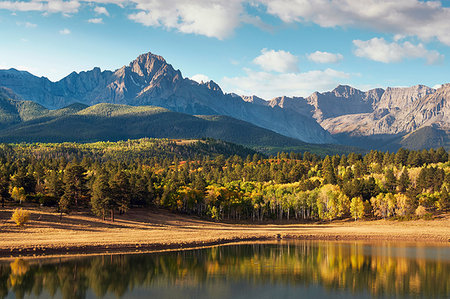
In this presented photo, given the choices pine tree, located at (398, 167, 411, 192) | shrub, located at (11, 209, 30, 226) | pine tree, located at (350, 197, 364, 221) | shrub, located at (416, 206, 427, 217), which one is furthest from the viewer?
pine tree, located at (398, 167, 411, 192)

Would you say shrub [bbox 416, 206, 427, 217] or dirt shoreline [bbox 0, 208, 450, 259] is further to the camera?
shrub [bbox 416, 206, 427, 217]

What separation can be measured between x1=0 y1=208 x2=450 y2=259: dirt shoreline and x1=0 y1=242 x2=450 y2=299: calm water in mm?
7152

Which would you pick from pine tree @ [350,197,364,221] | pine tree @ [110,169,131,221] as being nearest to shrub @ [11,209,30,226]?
pine tree @ [110,169,131,221]

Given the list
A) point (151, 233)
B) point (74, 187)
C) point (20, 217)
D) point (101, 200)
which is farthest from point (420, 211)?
point (20, 217)

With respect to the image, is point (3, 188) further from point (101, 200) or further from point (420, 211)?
point (420, 211)

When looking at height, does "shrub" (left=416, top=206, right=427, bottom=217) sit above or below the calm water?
above

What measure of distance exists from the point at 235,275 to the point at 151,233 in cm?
4414

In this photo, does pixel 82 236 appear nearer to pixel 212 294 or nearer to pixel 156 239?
pixel 156 239

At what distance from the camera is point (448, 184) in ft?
521

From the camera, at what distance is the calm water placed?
205 ft

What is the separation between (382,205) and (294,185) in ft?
154

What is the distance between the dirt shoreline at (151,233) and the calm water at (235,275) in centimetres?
715

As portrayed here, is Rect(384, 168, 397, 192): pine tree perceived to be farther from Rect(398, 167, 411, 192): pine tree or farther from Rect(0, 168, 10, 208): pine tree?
Rect(0, 168, 10, 208): pine tree

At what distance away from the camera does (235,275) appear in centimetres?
7325
